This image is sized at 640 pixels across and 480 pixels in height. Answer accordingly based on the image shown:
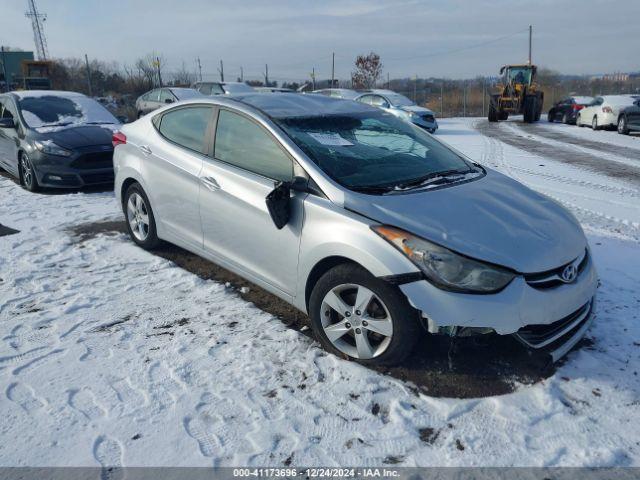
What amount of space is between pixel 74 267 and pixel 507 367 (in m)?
3.90

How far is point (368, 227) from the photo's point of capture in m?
3.00

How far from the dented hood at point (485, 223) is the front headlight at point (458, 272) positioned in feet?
0.15

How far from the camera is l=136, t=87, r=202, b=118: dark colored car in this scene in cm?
1784

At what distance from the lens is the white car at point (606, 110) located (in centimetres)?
1859

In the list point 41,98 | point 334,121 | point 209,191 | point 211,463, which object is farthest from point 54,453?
point 41,98

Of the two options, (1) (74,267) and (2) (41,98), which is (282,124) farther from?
(2) (41,98)

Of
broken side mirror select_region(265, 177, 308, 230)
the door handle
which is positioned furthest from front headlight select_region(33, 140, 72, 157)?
broken side mirror select_region(265, 177, 308, 230)

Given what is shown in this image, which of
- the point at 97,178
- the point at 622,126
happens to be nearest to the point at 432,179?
the point at 97,178

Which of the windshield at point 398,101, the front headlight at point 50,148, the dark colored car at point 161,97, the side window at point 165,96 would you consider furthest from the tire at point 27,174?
the windshield at point 398,101

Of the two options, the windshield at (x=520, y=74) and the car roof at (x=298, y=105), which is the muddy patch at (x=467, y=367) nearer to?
the car roof at (x=298, y=105)

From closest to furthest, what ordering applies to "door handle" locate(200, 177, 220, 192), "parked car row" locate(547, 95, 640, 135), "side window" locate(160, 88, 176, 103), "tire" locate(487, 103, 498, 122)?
"door handle" locate(200, 177, 220, 192), "parked car row" locate(547, 95, 640, 135), "side window" locate(160, 88, 176, 103), "tire" locate(487, 103, 498, 122)

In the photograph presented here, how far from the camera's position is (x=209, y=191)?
159 inches

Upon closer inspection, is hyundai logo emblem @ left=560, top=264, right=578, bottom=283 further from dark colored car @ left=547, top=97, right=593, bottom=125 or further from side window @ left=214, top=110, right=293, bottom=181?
dark colored car @ left=547, top=97, right=593, bottom=125

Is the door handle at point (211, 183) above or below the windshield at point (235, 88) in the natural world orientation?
below
